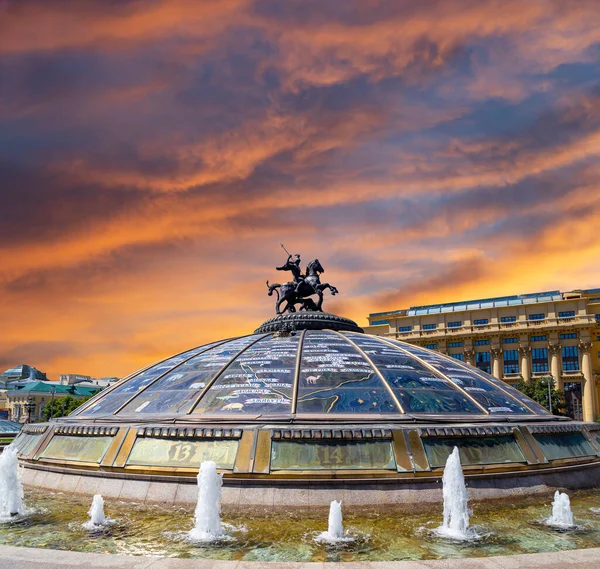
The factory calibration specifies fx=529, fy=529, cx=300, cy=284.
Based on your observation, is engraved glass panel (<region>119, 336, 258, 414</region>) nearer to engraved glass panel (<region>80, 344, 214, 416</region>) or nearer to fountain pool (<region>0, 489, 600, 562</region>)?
engraved glass panel (<region>80, 344, 214, 416</region>)

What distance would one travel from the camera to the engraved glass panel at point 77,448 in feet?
38.6

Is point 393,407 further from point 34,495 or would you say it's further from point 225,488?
point 34,495

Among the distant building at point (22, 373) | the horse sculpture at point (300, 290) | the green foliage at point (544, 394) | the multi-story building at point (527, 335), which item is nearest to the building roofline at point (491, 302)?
the multi-story building at point (527, 335)

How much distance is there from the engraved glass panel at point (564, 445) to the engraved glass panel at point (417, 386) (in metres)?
1.58

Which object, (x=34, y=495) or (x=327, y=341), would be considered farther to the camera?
(x=327, y=341)

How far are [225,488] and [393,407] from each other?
4.28 meters

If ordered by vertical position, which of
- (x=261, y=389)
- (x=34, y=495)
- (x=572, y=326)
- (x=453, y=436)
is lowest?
(x=34, y=495)

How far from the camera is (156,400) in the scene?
13.8 meters

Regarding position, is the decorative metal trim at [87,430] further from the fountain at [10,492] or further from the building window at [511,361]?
the building window at [511,361]

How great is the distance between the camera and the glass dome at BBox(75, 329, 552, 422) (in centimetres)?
1212

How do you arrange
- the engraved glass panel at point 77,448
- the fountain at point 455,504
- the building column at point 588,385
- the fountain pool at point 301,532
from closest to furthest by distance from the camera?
the fountain pool at point 301,532, the fountain at point 455,504, the engraved glass panel at point 77,448, the building column at point 588,385

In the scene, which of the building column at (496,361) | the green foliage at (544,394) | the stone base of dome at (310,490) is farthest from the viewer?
the building column at (496,361)

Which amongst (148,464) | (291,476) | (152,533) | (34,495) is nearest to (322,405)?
(291,476)

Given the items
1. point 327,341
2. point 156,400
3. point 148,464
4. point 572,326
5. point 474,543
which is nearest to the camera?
point 474,543
